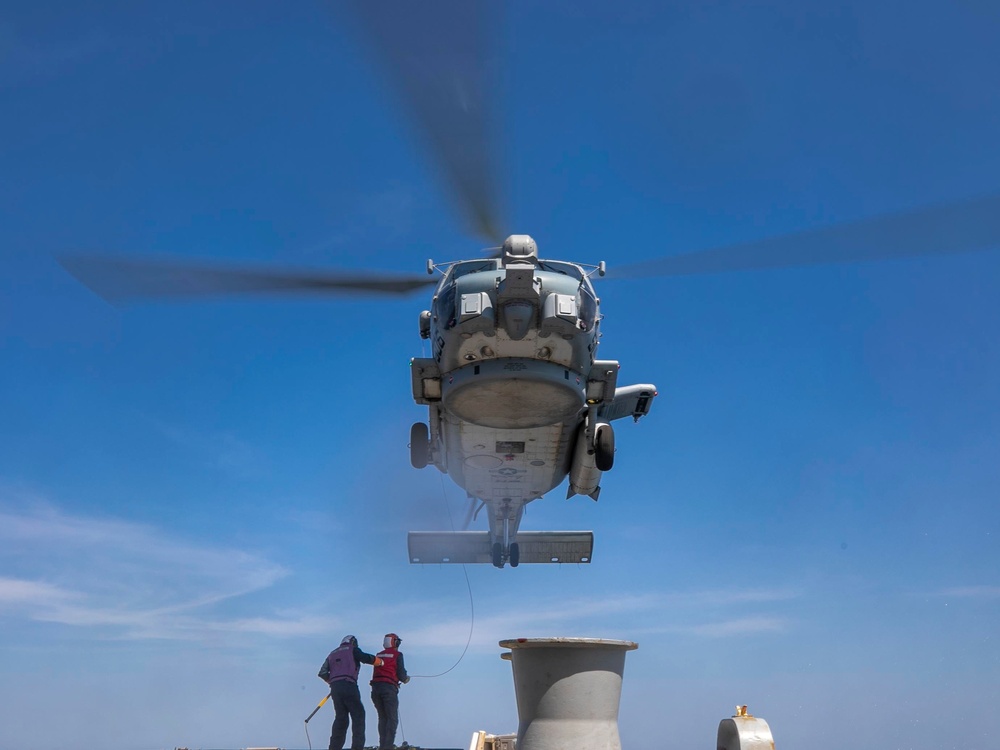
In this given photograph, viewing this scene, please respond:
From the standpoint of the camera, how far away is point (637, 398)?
1653cm

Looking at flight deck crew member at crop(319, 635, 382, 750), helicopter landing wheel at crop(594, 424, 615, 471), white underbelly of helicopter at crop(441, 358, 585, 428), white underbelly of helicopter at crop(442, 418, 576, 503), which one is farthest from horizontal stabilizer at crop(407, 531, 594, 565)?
flight deck crew member at crop(319, 635, 382, 750)

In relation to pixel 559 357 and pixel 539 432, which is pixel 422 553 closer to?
pixel 539 432

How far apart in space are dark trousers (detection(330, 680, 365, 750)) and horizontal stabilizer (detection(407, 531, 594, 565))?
8180mm

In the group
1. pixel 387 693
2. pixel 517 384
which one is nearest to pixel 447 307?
pixel 517 384

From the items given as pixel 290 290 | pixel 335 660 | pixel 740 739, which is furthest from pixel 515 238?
pixel 740 739

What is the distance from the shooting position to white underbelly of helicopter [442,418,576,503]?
1460 cm

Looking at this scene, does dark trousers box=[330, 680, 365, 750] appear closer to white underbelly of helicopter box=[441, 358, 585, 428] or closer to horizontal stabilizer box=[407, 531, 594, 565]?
white underbelly of helicopter box=[441, 358, 585, 428]

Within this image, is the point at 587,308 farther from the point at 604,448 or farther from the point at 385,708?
the point at 385,708

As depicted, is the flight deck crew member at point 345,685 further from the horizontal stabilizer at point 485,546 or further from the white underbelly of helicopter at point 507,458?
the horizontal stabilizer at point 485,546

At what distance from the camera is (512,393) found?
13.2 meters

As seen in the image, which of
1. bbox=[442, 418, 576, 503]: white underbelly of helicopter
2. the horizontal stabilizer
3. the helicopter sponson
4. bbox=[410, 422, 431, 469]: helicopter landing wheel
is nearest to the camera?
the helicopter sponson

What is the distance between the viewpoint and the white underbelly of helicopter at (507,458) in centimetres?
1460

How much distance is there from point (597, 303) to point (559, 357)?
1.36m

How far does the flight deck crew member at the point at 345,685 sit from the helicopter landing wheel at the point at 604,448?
19.6 feet
